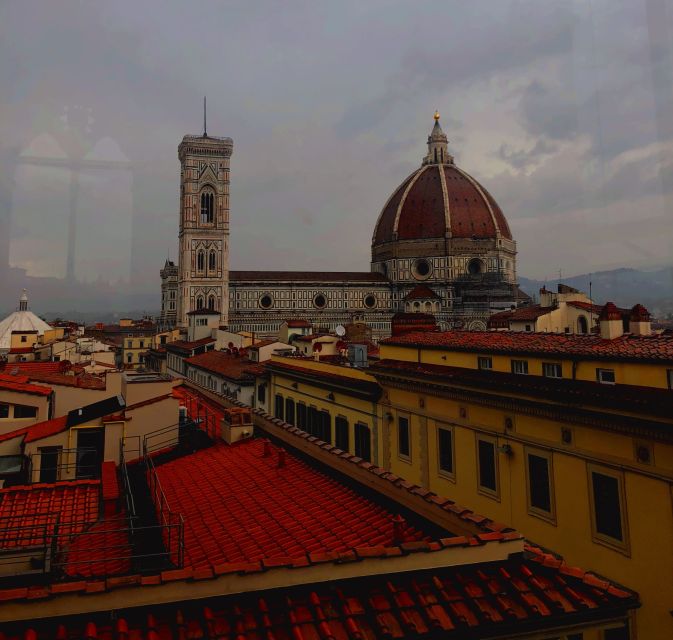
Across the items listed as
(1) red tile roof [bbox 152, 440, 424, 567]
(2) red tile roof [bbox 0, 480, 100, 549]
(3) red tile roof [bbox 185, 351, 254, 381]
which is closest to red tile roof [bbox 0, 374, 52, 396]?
(2) red tile roof [bbox 0, 480, 100, 549]

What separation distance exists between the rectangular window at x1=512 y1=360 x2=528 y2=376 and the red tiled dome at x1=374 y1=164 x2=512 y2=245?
93.5 metres

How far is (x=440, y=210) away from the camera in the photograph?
104 m

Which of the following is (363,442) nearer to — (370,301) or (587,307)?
(587,307)

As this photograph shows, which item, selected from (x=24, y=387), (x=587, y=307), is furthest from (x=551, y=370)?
(x=587, y=307)

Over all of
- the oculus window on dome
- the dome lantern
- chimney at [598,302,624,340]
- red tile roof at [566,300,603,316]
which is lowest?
chimney at [598,302,624,340]

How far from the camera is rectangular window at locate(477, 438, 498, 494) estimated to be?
1071 centimetres

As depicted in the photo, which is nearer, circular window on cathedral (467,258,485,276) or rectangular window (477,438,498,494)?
rectangular window (477,438,498,494)

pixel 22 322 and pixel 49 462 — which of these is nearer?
pixel 49 462

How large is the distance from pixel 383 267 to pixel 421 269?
26.4 feet

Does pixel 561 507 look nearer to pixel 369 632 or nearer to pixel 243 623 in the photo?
pixel 369 632

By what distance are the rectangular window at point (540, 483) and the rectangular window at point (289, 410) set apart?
10.9 meters

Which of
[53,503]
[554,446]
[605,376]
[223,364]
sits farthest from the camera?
[223,364]

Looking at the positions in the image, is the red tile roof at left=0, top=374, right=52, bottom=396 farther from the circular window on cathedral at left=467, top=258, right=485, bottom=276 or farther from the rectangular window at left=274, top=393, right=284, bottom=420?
the circular window on cathedral at left=467, top=258, right=485, bottom=276

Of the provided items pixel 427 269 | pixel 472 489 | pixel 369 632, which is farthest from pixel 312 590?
pixel 427 269
